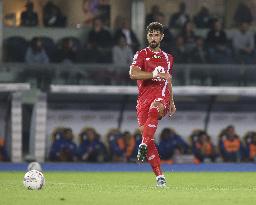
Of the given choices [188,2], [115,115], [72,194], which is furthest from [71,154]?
[72,194]

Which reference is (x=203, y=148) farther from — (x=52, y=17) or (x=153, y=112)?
(x=153, y=112)

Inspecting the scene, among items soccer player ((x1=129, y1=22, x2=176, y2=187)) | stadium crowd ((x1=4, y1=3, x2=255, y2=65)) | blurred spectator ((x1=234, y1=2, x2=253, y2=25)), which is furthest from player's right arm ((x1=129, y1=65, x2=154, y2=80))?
blurred spectator ((x1=234, y1=2, x2=253, y2=25))

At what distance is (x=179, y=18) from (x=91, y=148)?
4.37 meters

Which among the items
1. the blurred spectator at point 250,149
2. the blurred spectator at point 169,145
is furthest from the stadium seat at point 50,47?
the blurred spectator at point 250,149

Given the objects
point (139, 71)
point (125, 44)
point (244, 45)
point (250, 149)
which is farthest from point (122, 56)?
point (139, 71)

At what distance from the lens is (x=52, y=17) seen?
25844 millimetres

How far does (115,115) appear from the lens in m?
26.4

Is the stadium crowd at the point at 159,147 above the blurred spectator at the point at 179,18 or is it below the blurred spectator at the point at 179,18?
below

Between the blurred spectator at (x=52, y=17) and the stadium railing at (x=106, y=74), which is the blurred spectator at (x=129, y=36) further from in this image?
the blurred spectator at (x=52, y=17)

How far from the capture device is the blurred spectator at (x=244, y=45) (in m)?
25.7

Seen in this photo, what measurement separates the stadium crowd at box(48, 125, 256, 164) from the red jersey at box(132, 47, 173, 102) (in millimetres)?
12622

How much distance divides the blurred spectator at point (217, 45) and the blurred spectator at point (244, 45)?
304mm

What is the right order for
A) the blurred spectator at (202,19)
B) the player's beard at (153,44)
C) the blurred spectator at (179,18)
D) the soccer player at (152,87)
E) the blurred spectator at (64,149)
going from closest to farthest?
the soccer player at (152,87)
the player's beard at (153,44)
the blurred spectator at (64,149)
the blurred spectator at (179,18)
the blurred spectator at (202,19)

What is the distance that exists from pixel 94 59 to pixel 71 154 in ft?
8.49
